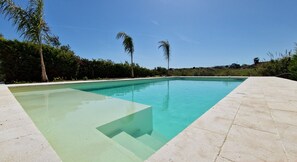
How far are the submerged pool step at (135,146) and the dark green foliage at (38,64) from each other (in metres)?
8.22

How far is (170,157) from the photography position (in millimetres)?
900

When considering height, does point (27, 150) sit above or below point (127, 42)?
below

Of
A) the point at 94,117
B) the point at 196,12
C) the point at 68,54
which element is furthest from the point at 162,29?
the point at 94,117

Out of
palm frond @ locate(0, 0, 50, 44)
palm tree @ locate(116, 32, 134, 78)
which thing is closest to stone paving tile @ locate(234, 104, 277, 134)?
palm frond @ locate(0, 0, 50, 44)

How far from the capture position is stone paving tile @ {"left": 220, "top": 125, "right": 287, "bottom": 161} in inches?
36.2

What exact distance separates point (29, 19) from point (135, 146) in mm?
9208

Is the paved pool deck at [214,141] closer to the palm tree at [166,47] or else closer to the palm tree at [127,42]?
the palm tree at [127,42]

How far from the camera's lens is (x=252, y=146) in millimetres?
1052

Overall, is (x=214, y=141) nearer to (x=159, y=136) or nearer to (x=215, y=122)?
(x=215, y=122)

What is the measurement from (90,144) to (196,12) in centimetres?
1055

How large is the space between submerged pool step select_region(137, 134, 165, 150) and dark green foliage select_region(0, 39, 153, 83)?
27.2 feet

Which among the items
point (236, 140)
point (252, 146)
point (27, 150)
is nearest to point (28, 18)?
point (27, 150)

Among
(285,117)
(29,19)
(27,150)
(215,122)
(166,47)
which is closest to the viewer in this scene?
(27,150)

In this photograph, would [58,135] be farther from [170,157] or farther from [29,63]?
[29,63]
